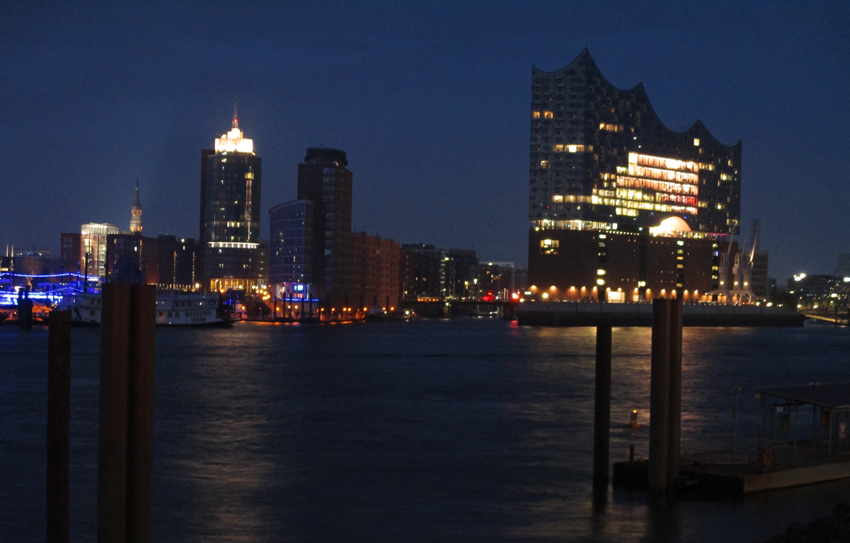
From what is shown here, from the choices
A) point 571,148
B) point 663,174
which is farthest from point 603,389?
point 663,174

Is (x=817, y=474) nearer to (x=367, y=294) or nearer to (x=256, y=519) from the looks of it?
(x=256, y=519)

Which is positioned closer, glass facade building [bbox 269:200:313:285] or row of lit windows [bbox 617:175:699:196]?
row of lit windows [bbox 617:175:699:196]

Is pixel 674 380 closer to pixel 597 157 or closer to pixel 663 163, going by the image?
pixel 597 157

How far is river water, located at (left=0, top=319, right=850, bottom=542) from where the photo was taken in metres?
16.4

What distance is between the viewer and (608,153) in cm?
13638

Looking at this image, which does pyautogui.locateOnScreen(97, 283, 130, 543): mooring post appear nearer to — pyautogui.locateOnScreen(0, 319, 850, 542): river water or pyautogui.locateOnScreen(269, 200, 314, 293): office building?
pyautogui.locateOnScreen(0, 319, 850, 542): river water

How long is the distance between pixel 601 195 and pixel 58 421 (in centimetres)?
12750

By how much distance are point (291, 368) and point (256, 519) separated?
3598 cm

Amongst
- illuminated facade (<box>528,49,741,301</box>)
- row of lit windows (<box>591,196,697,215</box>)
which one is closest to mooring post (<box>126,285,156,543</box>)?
illuminated facade (<box>528,49,741,301</box>)

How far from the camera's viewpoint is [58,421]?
11500mm

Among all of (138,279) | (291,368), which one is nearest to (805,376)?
(291,368)

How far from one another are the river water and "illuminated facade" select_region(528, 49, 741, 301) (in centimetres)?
7751

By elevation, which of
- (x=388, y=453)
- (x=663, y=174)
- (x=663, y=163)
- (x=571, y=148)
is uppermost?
(x=571, y=148)

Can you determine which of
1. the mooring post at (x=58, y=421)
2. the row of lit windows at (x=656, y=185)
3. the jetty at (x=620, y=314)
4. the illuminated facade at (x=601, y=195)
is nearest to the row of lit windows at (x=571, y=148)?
the illuminated facade at (x=601, y=195)
